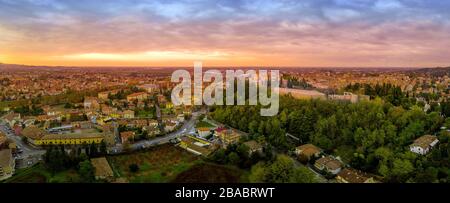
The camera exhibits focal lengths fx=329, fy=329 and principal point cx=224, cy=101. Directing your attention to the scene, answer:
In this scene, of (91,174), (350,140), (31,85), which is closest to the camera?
(91,174)

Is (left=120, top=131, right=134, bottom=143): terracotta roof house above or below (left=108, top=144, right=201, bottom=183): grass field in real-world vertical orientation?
above

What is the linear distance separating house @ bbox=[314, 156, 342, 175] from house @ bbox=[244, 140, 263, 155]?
3.16 feet

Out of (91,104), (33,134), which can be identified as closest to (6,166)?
(33,134)

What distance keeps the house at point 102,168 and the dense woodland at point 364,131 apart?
2.74 meters

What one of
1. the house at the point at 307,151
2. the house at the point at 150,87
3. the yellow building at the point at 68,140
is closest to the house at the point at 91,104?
the house at the point at 150,87

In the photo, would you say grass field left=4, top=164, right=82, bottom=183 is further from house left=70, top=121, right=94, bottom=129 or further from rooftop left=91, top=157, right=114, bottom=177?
house left=70, top=121, right=94, bottom=129

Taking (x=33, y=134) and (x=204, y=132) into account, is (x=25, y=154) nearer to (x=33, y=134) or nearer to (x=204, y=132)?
(x=33, y=134)

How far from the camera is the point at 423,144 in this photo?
5.45m

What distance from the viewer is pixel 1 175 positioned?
4.57 metres

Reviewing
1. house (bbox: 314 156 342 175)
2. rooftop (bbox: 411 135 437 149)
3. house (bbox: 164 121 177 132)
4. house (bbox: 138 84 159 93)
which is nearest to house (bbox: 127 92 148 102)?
house (bbox: 138 84 159 93)

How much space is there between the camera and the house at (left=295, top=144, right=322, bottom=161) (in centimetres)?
561

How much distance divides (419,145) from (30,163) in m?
6.27
